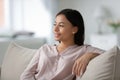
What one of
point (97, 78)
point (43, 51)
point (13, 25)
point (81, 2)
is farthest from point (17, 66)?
point (81, 2)

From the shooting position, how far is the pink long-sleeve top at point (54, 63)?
1.86m

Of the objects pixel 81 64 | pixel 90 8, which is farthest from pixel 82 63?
pixel 90 8

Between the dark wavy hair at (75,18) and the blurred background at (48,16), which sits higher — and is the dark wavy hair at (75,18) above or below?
above

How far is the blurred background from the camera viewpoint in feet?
18.4

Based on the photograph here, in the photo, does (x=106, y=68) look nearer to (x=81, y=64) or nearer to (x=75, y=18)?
(x=81, y=64)

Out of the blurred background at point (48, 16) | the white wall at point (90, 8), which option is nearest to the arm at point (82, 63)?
the blurred background at point (48, 16)

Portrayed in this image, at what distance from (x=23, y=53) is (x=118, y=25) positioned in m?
3.36

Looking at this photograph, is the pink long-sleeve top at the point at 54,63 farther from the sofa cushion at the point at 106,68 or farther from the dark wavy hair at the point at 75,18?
the sofa cushion at the point at 106,68

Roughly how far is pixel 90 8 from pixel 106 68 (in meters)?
4.46

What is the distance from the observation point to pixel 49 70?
1.91m

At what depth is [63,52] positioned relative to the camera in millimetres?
1939

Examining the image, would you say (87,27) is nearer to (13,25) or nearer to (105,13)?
(105,13)

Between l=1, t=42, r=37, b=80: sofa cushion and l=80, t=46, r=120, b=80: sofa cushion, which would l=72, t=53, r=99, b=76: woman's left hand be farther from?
l=1, t=42, r=37, b=80: sofa cushion

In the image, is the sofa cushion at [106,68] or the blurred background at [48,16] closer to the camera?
the sofa cushion at [106,68]
